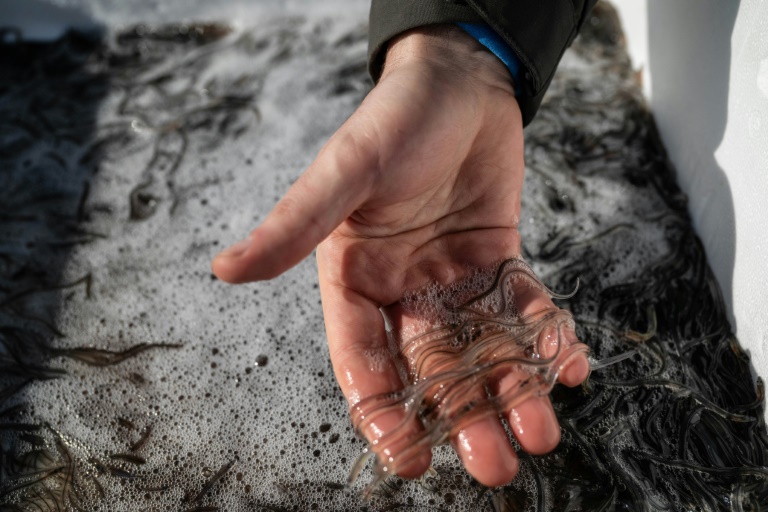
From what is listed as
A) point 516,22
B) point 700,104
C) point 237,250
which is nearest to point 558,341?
point 237,250

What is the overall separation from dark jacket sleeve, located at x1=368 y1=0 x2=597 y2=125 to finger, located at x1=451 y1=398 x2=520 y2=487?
1.36 m

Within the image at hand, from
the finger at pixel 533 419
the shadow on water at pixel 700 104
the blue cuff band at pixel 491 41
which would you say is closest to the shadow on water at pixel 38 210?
the finger at pixel 533 419

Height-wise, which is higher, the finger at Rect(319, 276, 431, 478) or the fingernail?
the fingernail

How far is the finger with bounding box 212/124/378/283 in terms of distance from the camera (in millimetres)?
1601

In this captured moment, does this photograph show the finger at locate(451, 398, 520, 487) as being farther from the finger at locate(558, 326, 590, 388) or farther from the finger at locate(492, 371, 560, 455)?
the finger at locate(558, 326, 590, 388)

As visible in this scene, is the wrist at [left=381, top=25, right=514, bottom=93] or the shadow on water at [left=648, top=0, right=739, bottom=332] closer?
the wrist at [left=381, top=25, right=514, bottom=93]

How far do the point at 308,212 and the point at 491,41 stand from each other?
46.2 inches

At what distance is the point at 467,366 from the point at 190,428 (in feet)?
3.85

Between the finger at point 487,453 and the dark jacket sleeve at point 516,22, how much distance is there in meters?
1.36

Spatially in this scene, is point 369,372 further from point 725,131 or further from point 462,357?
point 725,131

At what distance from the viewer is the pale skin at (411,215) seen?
1.68 meters

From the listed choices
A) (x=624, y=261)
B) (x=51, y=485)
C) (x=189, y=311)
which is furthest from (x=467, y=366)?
(x=51, y=485)

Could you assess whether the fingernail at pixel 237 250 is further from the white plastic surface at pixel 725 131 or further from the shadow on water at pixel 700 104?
the shadow on water at pixel 700 104

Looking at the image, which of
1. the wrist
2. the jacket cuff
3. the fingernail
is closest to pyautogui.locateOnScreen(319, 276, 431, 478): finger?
the fingernail
